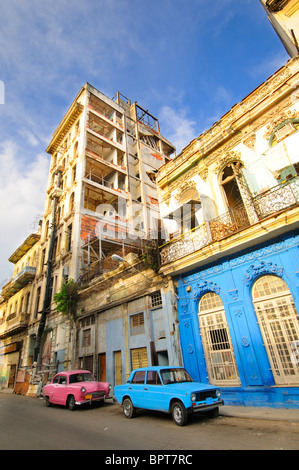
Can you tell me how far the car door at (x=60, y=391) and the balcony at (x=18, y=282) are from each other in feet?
55.7

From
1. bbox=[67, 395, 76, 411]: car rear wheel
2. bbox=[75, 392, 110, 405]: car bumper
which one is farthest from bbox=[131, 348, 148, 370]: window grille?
bbox=[67, 395, 76, 411]: car rear wheel

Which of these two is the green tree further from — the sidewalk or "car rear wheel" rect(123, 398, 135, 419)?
the sidewalk

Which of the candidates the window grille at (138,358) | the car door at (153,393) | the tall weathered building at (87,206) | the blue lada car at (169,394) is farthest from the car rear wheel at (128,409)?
the tall weathered building at (87,206)

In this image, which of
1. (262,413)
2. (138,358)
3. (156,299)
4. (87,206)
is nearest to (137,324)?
(138,358)

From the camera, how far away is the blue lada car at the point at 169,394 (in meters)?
6.39

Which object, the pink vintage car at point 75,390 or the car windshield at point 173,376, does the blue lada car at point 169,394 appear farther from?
the pink vintage car at point 75,390

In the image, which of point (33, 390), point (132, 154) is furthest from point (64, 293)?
point (132, 154)

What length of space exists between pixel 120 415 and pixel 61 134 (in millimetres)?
31620

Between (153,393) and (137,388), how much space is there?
846 millimetres

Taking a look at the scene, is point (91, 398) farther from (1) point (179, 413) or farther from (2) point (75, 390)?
(1) point (179, 413)

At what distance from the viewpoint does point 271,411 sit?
7.20m

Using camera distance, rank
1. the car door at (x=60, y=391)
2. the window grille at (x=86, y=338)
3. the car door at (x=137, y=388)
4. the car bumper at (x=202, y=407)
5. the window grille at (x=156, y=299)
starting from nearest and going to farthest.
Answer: the car bumper at (x=202, y=407), the car door at (x=137, y=388), the car door at (x=60, y=391), the window grille at (x=156, y=299), the window grille at (x=86, y=338)

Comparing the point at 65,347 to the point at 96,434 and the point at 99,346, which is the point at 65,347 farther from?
the point at 96,434

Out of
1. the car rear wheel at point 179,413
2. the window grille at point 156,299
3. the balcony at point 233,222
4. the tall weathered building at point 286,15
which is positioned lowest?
the car rear wheel at point 179,413
